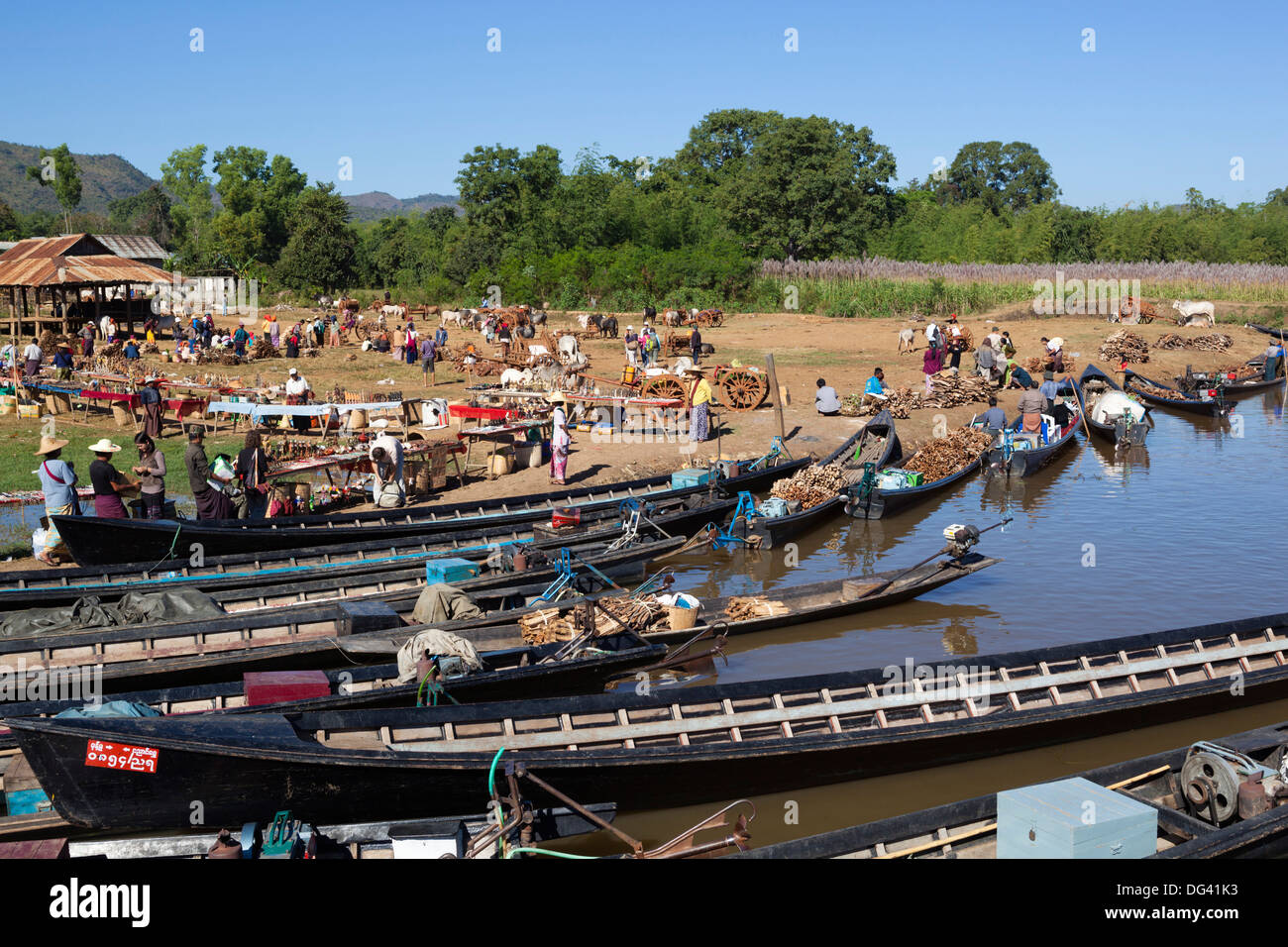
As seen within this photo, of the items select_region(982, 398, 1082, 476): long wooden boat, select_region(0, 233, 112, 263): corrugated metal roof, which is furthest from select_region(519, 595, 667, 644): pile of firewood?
select_region(0, 233, 112, 263): corrugated metal roof

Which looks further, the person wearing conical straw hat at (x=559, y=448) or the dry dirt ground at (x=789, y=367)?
the dry dirt ground at (x=789, y=367)

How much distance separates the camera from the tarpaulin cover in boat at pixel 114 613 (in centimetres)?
1068

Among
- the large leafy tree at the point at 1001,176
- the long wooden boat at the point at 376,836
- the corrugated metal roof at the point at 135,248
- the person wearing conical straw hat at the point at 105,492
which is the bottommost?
the long wooden boat at the point at 376,836

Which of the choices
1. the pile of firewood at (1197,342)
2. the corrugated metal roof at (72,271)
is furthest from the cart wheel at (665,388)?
the pile of firewood at (1197,342)

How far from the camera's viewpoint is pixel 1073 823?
Answer: 6355 mm

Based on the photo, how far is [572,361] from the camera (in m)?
27.6

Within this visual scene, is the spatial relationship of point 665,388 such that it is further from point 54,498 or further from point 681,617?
point 54,498

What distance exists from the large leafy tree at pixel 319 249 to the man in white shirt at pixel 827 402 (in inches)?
1248

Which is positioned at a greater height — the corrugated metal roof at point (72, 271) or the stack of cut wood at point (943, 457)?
the corrugated metal roof at point (72, 271)

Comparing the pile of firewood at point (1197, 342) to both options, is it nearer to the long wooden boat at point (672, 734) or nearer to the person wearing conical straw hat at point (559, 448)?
the person wearing conical straw hat at point (559, 448)

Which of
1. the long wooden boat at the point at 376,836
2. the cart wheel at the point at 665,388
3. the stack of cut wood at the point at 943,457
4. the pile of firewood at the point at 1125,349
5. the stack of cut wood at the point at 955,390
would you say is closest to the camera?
the long wooden boat at the point at 376,836

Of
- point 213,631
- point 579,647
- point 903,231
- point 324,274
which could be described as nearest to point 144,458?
point 213,631

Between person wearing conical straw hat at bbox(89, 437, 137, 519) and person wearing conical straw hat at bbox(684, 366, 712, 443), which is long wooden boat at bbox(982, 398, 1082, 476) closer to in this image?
person wearing conical straw hat at bbox(684, 366, 712, 443)
